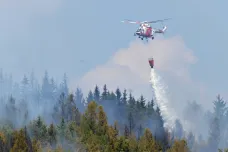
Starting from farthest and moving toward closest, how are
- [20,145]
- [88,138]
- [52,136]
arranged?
[52,136] → [88,138] → [20,145]

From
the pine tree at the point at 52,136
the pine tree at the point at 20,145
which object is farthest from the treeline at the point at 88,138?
the pine tree at the point at 20,145

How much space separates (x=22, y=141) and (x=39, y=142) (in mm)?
18593

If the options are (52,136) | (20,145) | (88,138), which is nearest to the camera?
(20,145)

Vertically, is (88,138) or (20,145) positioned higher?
(88,138)

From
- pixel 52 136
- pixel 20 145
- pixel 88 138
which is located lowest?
pixel 20 145

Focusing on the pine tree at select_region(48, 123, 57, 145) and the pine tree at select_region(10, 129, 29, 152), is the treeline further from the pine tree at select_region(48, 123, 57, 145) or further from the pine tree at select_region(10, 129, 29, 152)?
the pine tree at select_region(10, 129, 29, 152)

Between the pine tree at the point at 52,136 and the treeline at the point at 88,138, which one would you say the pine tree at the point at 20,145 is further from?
the pine tree at the point at 52,136

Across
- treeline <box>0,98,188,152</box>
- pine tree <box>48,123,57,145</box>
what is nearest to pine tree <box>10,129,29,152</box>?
treeline <box>0,98,188,152</box>

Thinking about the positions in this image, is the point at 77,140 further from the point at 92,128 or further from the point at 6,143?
the point at 6,143

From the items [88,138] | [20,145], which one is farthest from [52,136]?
[20,145]

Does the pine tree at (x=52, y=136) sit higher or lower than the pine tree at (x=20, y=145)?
higher

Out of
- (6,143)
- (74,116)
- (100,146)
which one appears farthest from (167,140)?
(6,143)

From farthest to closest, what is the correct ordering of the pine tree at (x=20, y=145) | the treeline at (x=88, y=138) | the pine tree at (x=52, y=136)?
the pine tree at (x=52, y=136) → the treeline at (x=88, y=138) → the pine tree at (x=20, y=145)

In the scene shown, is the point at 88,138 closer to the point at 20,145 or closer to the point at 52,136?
the point at 52,136
